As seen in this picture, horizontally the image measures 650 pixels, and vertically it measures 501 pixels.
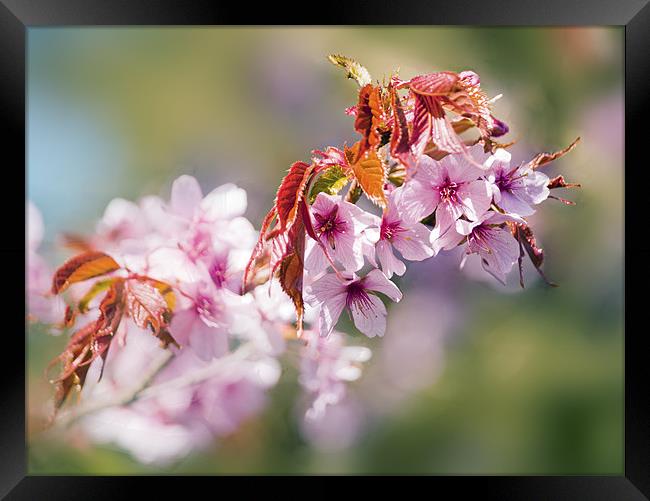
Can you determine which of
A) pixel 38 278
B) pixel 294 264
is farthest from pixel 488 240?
pixel 38 278

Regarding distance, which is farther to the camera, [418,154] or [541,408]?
[541,408]

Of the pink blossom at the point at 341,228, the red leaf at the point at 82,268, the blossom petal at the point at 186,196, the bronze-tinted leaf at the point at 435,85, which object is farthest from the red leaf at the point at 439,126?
the red leaf at the point at 82,268

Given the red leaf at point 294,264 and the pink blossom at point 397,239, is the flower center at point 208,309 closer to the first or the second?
the red leaf at point 294,264

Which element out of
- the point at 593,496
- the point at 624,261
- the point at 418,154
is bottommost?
the point at 593,496

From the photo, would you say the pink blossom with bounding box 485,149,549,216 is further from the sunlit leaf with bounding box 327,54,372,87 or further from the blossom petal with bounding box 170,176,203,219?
the blossom petal with bounding box 170,176,203,219

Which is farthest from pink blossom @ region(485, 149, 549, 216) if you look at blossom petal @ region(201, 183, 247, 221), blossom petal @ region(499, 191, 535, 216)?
blossom petal @ region(201, 183, 247, 221)

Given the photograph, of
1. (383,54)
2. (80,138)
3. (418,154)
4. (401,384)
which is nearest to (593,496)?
(401,384)

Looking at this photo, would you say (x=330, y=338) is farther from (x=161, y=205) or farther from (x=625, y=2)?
(x=625, y=2)

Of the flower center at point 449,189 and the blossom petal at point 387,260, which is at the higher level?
the flower center at point 449,189
